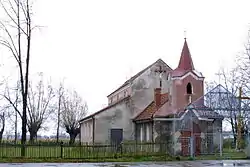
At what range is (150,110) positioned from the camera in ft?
149

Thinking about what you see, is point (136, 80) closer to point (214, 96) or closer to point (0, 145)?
point (214, 96)

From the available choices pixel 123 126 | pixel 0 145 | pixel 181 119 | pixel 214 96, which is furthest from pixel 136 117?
pixel 0 145

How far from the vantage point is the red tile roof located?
43.3 m

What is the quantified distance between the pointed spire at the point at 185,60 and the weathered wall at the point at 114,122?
7.97 meters

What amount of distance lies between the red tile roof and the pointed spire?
3.82 metres

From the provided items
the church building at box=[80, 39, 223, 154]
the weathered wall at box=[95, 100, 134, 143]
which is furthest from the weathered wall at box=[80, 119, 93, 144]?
the weathered wall at box=[95, 100, 134, 143]

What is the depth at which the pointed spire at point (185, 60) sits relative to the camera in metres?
42.9

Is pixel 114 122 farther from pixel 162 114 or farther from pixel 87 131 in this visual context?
pixel 87 131

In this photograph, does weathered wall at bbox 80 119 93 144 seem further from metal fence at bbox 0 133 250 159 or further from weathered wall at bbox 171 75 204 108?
metal fence at bbox 0 133 250 159

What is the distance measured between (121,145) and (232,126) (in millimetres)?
26810

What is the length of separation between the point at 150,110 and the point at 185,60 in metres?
6.42

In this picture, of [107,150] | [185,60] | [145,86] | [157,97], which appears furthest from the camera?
[145,86]

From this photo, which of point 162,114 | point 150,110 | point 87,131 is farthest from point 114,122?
point 87,131

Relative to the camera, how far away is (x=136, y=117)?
46750 millimetres
